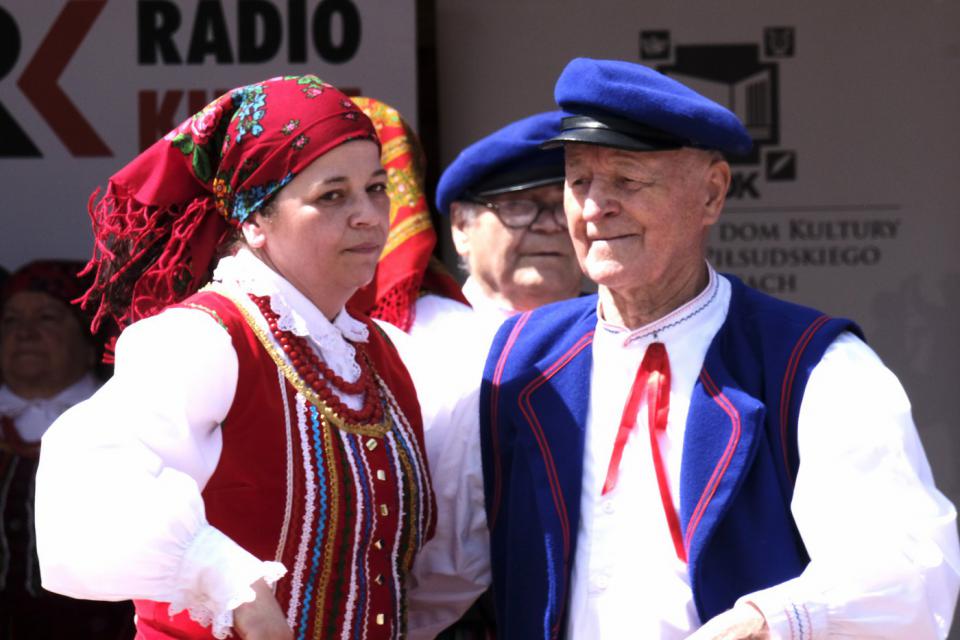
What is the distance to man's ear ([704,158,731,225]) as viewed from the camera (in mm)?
2787

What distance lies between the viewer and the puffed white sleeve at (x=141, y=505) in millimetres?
2260

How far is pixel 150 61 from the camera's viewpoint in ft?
17.4

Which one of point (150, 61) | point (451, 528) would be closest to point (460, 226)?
point (451, 528)

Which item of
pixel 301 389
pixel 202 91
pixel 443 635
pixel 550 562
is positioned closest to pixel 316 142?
pixel 301 389

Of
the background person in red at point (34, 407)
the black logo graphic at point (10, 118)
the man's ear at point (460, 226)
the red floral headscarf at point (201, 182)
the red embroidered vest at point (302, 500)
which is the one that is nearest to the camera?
the red embroidered vest at point (302, 500)

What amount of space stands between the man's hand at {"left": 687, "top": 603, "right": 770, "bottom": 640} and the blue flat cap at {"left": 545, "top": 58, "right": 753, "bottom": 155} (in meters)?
0.82

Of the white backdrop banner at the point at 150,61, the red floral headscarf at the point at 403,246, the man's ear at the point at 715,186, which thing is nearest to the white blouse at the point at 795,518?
the man's ear at the point at 715,186

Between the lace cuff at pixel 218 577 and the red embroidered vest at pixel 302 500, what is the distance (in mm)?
192

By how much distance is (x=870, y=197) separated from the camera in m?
5.68

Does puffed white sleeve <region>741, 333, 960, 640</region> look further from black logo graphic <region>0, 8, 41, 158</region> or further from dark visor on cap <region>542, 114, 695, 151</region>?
black logo graphic <region>0, 8, 41, 158</region>

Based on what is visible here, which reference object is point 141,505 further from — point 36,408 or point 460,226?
point 36,408

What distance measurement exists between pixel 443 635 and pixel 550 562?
496 millimetres

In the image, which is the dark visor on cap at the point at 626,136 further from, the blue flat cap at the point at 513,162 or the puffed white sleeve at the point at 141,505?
the blue flat cap at the point at 513,162

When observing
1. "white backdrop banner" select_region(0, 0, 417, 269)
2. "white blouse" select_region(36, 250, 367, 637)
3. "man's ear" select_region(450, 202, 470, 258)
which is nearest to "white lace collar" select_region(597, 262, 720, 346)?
"white blouse" select_region(36, 250, 367, 637)
